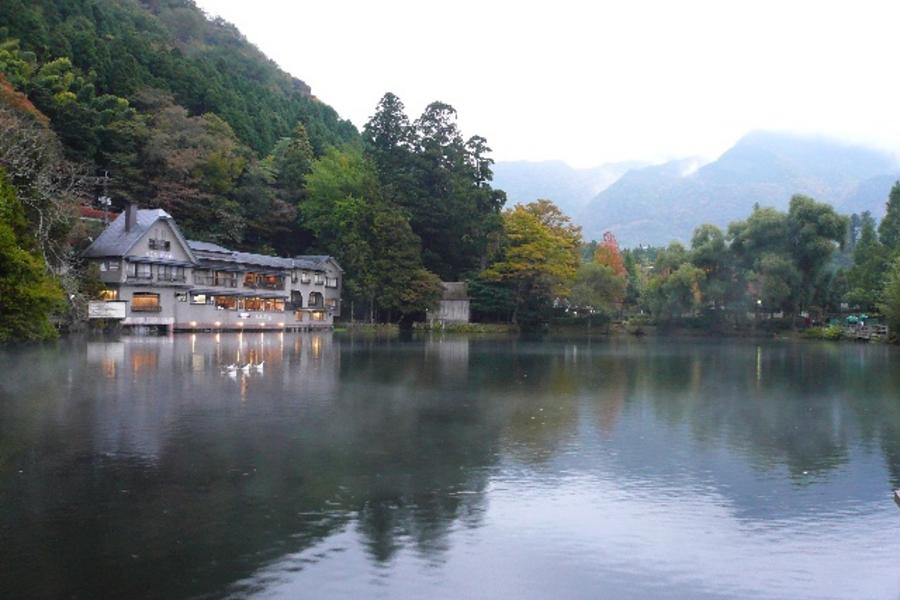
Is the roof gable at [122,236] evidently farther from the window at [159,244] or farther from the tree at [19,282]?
the tree at [19,282]

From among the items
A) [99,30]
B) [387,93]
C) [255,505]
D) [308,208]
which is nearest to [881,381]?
[255,505]

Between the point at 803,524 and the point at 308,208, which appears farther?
the point at 308,208

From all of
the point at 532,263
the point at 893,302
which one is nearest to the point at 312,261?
the point at 532,263

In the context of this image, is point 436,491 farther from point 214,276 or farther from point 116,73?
point 116,73

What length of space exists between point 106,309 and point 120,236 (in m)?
5.35

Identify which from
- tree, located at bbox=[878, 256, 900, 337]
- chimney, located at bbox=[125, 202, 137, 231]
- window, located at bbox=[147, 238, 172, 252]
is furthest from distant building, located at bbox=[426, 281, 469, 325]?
tree, located at bbox=[878, 256, 900, 337]

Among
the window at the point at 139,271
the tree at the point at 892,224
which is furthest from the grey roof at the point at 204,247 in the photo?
the tree at the point at 892,224

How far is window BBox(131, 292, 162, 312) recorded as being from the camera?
50688mm

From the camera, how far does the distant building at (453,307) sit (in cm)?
6931

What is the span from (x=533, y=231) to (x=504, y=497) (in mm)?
58265

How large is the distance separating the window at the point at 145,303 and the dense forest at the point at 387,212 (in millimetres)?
6198

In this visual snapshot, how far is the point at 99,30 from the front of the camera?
85.5m

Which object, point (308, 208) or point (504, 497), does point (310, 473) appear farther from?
point (308, 208)

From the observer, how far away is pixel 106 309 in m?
48.4
